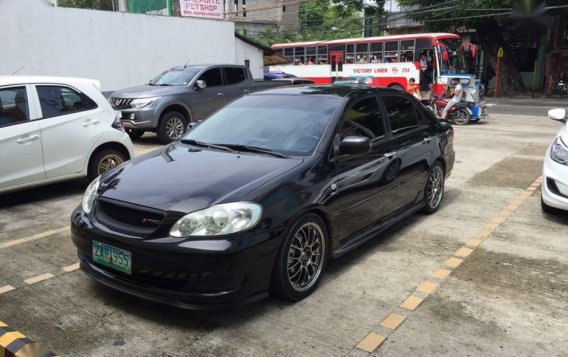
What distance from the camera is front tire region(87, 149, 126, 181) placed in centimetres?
677

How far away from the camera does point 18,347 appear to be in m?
2.62

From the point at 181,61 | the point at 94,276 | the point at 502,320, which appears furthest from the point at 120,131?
the point at 181,61

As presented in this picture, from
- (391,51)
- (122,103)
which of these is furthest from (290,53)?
(122,103)

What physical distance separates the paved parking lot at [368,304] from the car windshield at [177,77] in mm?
6311

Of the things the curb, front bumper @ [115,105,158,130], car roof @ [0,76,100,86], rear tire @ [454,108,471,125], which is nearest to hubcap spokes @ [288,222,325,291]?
the curb

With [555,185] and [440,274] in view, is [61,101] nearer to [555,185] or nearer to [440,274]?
[440,274]

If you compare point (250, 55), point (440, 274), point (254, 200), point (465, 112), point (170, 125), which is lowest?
point (440, 274)

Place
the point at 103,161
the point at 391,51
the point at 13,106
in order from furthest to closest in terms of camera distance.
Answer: the point at 391,51 → the point at 103,161 → the point at 13,106

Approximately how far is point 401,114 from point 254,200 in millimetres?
2558

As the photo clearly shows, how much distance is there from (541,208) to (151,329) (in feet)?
16.0

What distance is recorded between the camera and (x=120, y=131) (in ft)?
23.1

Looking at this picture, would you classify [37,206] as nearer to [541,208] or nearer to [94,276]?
[94,276]

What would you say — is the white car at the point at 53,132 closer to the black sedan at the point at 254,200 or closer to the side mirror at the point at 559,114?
the black sedan at the point at 254,200

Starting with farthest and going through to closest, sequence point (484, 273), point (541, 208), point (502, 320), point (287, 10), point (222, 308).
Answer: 1. point (287, 10)
2. point (541, 208)
3. point (484, 273)
4. point (502, 320)
5. point (222, 308)
